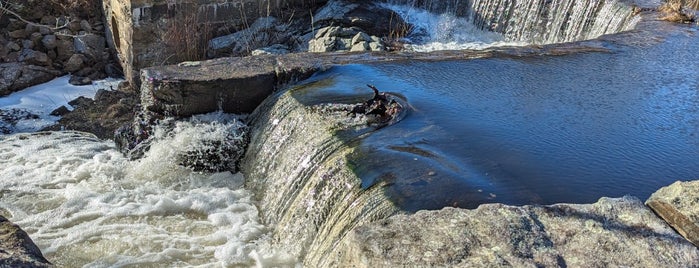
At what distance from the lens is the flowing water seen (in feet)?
11.6

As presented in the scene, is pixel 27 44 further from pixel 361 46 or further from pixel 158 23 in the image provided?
pixel 361 46

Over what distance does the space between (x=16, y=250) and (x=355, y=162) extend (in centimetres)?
187

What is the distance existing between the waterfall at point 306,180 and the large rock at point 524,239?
0.68 meters

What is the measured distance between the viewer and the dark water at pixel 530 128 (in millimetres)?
3436

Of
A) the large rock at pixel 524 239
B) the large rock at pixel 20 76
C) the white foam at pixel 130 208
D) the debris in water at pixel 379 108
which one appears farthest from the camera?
the large rock at pixel 20 76

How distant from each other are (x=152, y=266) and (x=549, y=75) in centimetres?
372

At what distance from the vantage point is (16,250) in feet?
8.16

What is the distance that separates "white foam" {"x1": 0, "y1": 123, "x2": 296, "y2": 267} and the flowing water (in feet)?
0.04

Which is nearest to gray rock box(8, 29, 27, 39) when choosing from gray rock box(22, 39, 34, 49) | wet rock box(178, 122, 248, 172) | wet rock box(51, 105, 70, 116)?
gray rock box(22, 39, 34, 49)

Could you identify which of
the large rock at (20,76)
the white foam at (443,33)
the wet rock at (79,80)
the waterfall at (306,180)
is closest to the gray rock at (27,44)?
the large rock at (20,76)

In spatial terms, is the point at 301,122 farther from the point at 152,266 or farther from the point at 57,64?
the point at 57,64

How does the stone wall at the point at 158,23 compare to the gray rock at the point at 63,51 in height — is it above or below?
above

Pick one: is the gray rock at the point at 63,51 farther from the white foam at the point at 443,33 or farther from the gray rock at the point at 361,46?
the white foam at the point at 443,33

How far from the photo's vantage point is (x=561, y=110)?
4.67 metres
